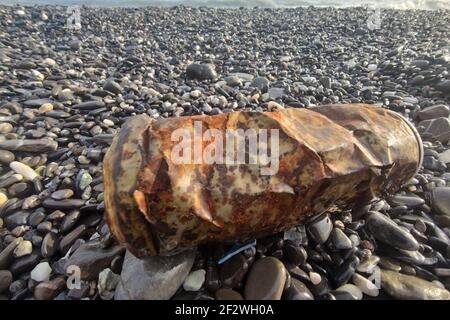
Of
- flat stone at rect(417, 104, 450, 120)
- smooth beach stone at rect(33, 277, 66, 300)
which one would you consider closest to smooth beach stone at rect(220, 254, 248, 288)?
smooth beach stone at rect(33, 277, 66, 300)

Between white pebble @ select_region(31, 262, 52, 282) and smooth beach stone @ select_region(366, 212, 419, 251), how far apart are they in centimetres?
213

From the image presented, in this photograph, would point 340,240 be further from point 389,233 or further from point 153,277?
point 153,277

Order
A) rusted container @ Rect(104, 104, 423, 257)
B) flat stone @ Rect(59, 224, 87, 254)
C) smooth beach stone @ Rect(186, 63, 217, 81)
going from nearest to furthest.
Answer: rusted container @ Rect(104, 104, 423, 257) → flat stone @ Rect(59, 224, 87, 254) → smooth beach stone @ Rect(186, 63, 217, 81)

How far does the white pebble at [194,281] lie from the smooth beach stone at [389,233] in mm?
1206

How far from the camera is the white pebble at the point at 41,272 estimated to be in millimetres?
1968

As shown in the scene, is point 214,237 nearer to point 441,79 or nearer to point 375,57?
point 441,79

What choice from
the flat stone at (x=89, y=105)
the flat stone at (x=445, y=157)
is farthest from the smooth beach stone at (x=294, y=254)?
the flat stone at (x=89, y=105)

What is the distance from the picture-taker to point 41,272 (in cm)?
199

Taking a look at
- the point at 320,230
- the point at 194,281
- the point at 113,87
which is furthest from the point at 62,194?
the point at 113,87

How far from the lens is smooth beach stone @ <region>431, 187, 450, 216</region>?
7.98 ft

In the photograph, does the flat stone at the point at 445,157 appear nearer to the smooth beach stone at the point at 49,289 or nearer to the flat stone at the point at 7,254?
the smooth beach stone at the point at 49,289

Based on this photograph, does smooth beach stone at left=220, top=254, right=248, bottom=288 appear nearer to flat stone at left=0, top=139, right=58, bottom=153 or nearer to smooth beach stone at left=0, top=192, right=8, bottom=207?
smooth beach stone at left=0, top=192, right=8, bottom=207

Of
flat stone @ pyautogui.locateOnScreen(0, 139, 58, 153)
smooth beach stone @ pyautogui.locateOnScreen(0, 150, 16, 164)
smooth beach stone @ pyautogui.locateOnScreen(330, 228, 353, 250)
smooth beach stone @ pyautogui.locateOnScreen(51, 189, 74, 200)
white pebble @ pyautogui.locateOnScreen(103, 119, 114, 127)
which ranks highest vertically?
white pebble @ pyautogui.locateOnScreen(103, 119, 114, 127)

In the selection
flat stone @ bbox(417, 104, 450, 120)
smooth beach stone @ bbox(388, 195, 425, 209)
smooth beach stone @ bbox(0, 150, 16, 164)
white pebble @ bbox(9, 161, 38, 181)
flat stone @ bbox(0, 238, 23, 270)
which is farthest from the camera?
flat stone @ bbox(417, 104, 450, 120)
